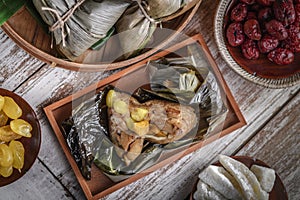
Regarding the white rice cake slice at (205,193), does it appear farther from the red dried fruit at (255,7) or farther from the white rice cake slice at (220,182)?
the red dried fruit at (255,7)

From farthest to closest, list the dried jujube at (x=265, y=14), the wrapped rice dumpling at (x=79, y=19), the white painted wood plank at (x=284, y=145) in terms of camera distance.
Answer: the white painted wood plank at (x=284, y=145) → the dried jujube at (x=265, y=14) → the wrapped rice dumpling at (x=79, y=19)

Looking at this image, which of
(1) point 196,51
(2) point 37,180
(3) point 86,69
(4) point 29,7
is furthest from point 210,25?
(2) point 37,180

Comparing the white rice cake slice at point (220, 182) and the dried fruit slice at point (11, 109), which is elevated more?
the dried fruit slice at point (11, 109)

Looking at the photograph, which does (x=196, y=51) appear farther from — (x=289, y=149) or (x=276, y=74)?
(x=289, y=149)

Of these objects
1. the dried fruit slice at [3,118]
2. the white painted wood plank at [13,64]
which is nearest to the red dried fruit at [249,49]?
the white painted wood plank at [13,64]

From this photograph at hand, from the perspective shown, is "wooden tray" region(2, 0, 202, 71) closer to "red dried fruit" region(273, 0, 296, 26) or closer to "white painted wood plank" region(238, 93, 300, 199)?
"red dried fruit" region(273, 0, 296, 26)

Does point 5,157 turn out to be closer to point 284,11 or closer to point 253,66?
point 253,66
